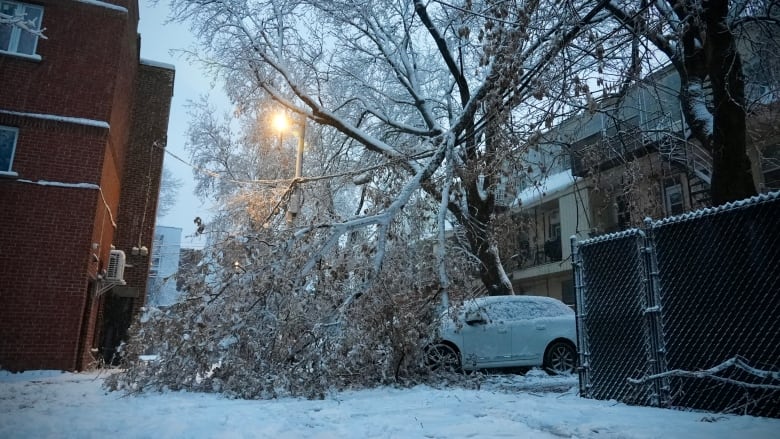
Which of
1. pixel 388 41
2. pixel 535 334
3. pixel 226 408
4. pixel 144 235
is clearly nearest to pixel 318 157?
pixel 388 41

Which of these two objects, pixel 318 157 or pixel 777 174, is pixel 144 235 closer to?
pixel 318 157

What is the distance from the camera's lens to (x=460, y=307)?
8.36m

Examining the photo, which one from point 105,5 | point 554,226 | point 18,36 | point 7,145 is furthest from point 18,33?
point 554,226

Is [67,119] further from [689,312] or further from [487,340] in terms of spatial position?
[689,312]

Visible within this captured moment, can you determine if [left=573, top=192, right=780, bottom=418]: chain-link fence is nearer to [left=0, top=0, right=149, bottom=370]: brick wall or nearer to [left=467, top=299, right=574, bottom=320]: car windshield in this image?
[left=467, top=299, right=574, bottom=320]: car windshield

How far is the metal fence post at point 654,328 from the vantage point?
5426 mm

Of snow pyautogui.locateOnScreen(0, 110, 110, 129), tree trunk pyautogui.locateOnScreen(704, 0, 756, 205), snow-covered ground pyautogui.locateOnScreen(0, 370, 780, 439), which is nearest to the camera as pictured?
snow-covered ground pyautogui.locateOnScreen(0, 370, 780, 439)

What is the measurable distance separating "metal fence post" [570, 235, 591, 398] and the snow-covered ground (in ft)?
0.85

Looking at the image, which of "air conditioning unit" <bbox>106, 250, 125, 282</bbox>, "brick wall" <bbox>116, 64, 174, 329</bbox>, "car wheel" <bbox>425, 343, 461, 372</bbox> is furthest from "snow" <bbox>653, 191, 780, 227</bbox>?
"brick wall" <bbox>116, 64, 174, 329</bbox>

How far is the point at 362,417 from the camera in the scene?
17.2 feet

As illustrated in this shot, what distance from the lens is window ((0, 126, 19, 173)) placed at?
36.1 ft

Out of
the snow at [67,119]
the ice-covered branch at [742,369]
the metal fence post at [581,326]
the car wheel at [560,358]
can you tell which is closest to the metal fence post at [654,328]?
the ice-covered branch at [742,369]

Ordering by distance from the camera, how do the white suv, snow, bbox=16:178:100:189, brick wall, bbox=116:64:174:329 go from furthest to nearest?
brick wall, bbox=116:64:174:329
snow, bbox=16:178:100:189
the white suv

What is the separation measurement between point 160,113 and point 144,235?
3944 millimetres
